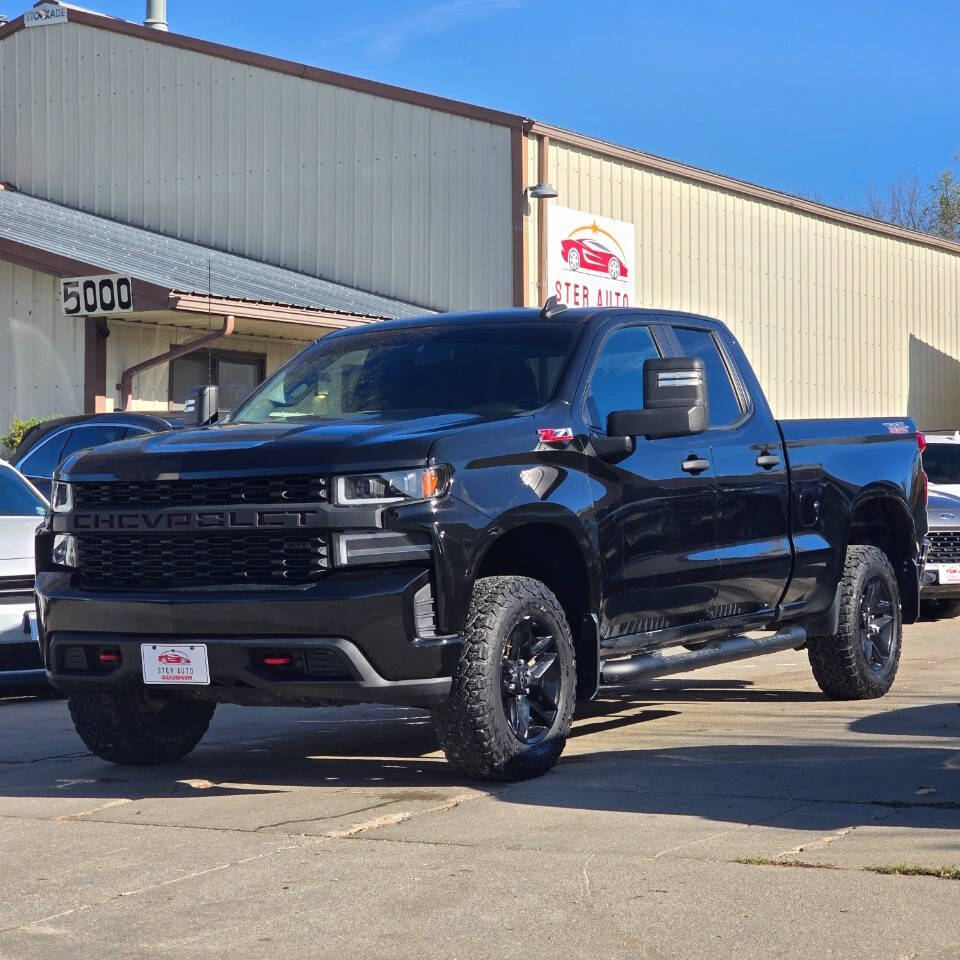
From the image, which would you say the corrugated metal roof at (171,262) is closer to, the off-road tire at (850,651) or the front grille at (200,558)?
the off-road tire at (850,651)

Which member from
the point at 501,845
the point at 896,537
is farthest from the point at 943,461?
the point at 501,845

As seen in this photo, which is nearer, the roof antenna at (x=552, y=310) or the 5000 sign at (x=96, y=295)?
the roof antenna at (x=552, y=310)

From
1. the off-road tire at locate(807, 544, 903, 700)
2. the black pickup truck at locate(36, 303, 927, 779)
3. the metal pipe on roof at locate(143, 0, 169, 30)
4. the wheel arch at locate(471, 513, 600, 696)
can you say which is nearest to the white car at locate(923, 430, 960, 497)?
the off-road tire at locate(807, 544, 903, 700)

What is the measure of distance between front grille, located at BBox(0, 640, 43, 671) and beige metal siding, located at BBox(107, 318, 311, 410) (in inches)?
425

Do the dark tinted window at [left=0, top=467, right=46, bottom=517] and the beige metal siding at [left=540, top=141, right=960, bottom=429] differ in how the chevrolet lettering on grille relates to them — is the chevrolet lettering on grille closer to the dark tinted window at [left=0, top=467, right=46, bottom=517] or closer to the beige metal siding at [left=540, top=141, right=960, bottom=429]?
the dark tinted window at [left=0, top=467, right=46, bottom=517]

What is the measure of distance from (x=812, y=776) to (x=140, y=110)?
24.1 m

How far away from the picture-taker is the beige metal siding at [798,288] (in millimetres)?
26031

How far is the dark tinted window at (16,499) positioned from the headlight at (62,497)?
376cm

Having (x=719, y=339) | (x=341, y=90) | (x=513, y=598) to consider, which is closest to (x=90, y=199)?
(x=341, y=90)

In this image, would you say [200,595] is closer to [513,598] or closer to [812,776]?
[513,598]

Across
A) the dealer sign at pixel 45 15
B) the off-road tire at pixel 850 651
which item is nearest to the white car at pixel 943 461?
the off-road tire at pixel 850 651

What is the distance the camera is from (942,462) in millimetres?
15789

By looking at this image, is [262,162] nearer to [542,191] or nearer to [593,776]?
[542,191]

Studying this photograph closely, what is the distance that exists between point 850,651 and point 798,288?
21.7 m
